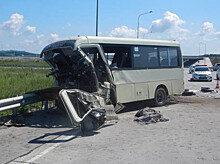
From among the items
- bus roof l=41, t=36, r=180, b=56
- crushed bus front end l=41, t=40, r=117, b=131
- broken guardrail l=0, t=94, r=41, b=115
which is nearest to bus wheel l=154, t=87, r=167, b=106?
bus roof l=41, t=36, r=180, b=56

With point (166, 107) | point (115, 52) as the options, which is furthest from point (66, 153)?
point (166, 107)

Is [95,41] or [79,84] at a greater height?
[95,41]

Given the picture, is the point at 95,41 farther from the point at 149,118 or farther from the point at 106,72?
the point at 149,118

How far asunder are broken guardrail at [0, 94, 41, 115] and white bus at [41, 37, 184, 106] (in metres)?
1.18

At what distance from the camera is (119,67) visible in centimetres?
1182

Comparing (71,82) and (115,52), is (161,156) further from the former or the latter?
(115,52)

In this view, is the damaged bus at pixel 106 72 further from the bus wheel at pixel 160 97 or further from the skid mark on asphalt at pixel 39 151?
the skid mark on asphalt at pixel 39 151

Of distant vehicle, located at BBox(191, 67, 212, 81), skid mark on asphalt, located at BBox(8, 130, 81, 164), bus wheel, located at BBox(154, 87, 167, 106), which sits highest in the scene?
distant vehicle, located at BBox(191, 67, 212, 81)

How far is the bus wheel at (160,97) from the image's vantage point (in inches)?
531

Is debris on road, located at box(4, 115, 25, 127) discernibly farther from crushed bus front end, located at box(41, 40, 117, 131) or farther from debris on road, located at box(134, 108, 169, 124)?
debris on road, located at box(134, 108, 169, 124)

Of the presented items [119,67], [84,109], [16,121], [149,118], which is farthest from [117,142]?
[119,67]

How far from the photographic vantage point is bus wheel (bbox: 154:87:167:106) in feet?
44.3

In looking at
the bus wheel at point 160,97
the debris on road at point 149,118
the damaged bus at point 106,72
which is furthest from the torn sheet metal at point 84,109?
the bus wheel at point 160,97

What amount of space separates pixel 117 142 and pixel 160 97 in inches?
268
